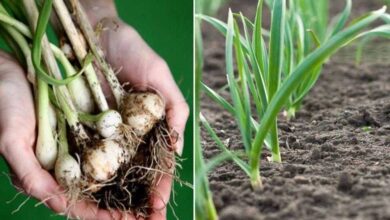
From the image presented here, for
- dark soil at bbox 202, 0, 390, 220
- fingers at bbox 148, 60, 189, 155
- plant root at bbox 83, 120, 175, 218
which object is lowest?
plant root at bbox 83, 120, 175, 218

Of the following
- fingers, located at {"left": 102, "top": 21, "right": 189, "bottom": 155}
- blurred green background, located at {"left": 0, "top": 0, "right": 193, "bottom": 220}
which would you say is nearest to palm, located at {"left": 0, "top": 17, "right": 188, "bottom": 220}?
fingers, located at {"left": 102, "top": 21, "right": 189, "bottom": 155}

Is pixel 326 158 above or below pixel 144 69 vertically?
below

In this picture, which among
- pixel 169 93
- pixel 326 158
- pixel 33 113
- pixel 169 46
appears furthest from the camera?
pixel 169 46

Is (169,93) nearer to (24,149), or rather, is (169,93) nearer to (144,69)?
(144,69)

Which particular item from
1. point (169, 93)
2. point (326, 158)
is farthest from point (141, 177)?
point (326, 158)

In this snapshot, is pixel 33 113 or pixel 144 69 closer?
pixel 33 113

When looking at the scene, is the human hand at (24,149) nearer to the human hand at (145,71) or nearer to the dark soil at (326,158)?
the human hand at (145,71)

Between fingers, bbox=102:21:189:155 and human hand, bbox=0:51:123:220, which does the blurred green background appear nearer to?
fingers, bbox=102:21:189:155
